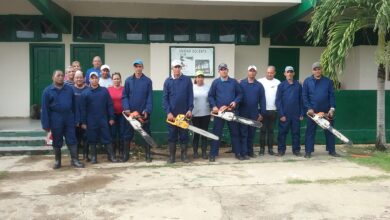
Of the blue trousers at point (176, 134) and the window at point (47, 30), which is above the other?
the window at point (47, 30)

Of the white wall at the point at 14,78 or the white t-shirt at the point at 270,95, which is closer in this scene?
the white t-shirt at the point at 270,95

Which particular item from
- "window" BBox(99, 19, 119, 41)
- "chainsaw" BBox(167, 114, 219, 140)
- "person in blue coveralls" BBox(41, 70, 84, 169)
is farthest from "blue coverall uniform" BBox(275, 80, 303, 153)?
"window" BBox(99, 19, 119, 41)

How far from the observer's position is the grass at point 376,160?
7672 millimetres

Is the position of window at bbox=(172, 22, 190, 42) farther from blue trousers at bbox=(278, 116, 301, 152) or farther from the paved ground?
the paved ground

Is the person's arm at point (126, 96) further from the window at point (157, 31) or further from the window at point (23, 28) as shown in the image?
the window at point (23, 28)

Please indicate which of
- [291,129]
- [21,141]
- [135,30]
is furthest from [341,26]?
[21,141]

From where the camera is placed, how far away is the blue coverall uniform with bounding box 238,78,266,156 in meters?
8.23

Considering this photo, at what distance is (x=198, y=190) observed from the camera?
6141 millimetres

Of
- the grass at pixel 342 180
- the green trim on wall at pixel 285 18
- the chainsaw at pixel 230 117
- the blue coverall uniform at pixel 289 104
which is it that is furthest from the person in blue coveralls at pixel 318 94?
the green trim on wall at pixel 285 18

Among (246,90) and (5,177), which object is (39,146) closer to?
(5,177)

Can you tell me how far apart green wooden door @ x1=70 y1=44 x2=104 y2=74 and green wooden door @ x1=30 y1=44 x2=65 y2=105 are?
0.32m

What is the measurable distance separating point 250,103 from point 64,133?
10.9 ft

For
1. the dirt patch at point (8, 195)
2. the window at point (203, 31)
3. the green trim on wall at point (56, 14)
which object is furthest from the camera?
the window at point (203, 31)

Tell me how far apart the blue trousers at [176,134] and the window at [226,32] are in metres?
4.77
